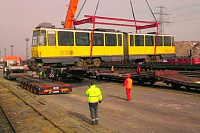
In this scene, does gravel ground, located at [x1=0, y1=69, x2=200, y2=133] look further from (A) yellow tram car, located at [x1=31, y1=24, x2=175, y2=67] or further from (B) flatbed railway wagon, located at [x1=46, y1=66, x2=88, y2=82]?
(B) flatbed railway wagon, located at [x1=46, y1=66, x2=88, y2=82]

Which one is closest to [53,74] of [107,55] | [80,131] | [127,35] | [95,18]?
[107,55]

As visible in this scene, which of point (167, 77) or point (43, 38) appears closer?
point (167, 77)

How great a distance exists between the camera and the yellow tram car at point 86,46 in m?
19.5

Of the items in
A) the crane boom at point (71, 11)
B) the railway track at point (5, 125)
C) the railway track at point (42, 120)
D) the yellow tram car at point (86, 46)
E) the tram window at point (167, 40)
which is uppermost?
the crane boom at point (71, 11)

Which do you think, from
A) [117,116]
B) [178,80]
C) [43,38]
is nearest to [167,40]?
[178,80]

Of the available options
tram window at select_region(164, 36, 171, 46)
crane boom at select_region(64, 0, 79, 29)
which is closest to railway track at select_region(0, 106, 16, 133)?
crane boom at select_region(64, 0, 79, 29)

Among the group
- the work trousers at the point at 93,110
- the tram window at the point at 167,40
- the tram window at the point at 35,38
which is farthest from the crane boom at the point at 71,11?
the work trousers at the point at 93,110

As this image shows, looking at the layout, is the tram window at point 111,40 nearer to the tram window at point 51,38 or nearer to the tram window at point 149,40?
the tram window at point 149,40

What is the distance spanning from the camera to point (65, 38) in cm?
2045

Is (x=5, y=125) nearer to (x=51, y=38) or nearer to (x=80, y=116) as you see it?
(x=80, y=116)

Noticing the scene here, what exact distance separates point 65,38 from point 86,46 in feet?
7.36

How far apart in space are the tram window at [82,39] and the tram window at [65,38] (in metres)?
0.59

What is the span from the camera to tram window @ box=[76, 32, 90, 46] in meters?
21.2

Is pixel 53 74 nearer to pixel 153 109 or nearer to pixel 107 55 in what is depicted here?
pixel 107 55
